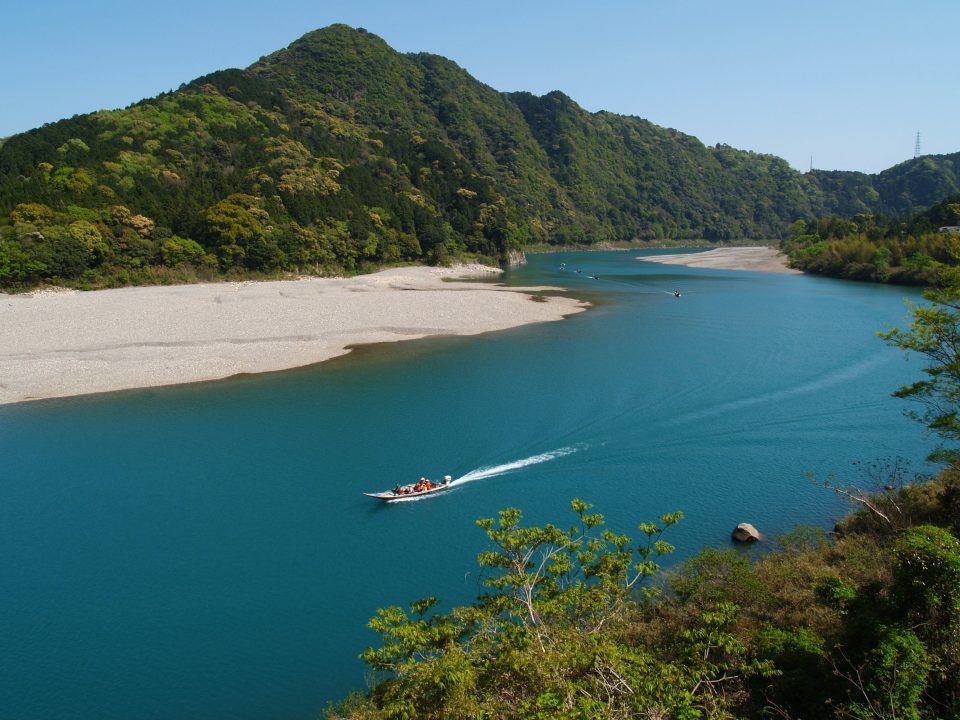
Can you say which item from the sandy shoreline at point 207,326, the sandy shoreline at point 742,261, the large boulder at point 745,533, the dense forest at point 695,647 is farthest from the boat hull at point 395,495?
the sandy shoreline at point 742,261

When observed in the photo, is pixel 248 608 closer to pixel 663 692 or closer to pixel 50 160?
pixel 663 692

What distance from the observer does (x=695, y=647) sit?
12.2 m

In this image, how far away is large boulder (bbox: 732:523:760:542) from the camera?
21719 millimetres

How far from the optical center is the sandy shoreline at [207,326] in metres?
40.8

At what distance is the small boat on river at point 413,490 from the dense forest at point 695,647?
9.17 meters

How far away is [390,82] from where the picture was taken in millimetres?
197125

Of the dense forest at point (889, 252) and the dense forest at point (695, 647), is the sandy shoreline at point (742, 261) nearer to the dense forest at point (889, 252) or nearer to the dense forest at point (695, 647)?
the dense forest at point (889, 252)

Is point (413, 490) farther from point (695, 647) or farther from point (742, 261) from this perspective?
point (742, 261)

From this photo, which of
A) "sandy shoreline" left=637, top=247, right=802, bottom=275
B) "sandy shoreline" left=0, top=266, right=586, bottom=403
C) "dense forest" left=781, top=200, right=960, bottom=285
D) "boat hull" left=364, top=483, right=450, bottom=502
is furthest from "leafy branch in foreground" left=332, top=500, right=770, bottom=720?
"sandy shoreline" left=637, top=247, right=802, bottom=275

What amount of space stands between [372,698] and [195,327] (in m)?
45.5

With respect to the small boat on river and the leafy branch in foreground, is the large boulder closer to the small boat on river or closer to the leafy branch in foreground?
the leafy branch in foreground

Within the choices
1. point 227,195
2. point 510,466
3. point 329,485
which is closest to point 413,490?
point 329,485

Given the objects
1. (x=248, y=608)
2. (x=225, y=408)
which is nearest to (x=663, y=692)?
(x=248, y=608)

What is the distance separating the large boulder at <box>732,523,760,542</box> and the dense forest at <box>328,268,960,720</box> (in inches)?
204
